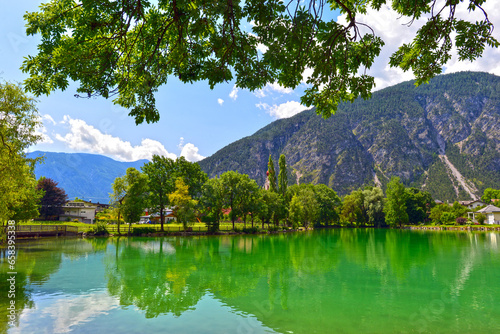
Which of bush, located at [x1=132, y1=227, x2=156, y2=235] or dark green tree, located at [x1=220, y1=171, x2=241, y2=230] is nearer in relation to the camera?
bush, located at [x1=132, y1=227, x2=156, y2=235]

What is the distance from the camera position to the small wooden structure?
39594 millimetres

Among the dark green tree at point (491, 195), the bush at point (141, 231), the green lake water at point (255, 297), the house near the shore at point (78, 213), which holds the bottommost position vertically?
the bush at point (141, 231)

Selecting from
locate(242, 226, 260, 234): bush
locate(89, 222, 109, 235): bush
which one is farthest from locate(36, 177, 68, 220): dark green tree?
locate(242, 226, 260, 234): bush

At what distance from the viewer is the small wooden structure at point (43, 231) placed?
1559 inches

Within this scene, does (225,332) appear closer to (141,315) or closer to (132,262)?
(141,315)

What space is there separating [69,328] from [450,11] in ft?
42.2

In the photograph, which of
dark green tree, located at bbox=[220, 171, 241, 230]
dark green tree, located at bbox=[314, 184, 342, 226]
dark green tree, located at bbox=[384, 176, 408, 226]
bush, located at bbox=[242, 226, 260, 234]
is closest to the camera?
dark green tree, located at bbox=[220, 171, 241, 230]

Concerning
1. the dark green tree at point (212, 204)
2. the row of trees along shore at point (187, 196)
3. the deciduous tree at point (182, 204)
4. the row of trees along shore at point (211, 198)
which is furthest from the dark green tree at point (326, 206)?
the deciduous tree at point (182, 204)

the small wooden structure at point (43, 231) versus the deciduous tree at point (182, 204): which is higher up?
the deciduous tree at point (182, 204)

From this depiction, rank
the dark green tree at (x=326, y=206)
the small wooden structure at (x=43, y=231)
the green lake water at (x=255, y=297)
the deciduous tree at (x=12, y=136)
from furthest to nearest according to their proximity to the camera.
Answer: the dark green tree at (x=326, y=206) → the small wooden structure at (x=43, y=231) → the deciduous tree at (x=12, y=136) → the green lake water at (x=255, y=297)

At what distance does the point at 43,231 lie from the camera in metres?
42.8

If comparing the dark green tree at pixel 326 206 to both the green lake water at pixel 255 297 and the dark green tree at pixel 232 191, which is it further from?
the green lake water at pixel 255 297

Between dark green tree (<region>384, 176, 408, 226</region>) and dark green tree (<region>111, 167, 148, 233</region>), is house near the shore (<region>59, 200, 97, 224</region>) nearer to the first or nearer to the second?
dark green tree (<region>111, 167, 148, 233</region>)

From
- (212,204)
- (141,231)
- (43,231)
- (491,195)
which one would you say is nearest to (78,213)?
(43,231)
